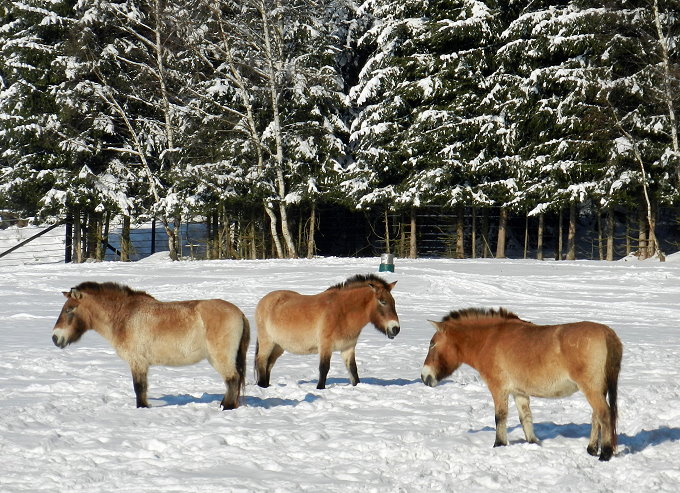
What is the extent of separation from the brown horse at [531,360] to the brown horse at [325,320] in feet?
7.65

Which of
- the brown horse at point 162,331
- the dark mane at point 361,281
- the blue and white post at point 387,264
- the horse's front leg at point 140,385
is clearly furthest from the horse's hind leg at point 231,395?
the blue and white post at point 387,264

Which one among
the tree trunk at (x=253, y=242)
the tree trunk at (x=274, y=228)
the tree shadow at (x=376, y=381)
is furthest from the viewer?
the tree trunk at (x=253, y=242)

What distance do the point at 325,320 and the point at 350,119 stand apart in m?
27.7

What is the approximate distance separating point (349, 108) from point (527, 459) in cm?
3043

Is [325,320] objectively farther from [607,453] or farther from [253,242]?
[253,242]

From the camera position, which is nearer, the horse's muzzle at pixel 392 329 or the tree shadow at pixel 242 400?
the tree shadow at pixel 242 400

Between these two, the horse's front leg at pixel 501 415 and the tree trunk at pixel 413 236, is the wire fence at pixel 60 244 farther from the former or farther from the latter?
the horse's front leg at pixel 501 415

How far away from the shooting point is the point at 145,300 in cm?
891

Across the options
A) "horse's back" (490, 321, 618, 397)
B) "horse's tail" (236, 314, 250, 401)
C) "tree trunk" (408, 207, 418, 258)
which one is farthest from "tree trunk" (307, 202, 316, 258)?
"horse's back" (490, 321, 618, 397)

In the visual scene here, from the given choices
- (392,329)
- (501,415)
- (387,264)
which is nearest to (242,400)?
(392,329)

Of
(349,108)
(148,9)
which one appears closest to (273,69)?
(349,108)

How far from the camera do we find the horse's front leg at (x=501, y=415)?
22.5 ft

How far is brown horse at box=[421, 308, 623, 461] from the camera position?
6297 millimetres

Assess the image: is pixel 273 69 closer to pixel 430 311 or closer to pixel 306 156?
pixel 306 156
